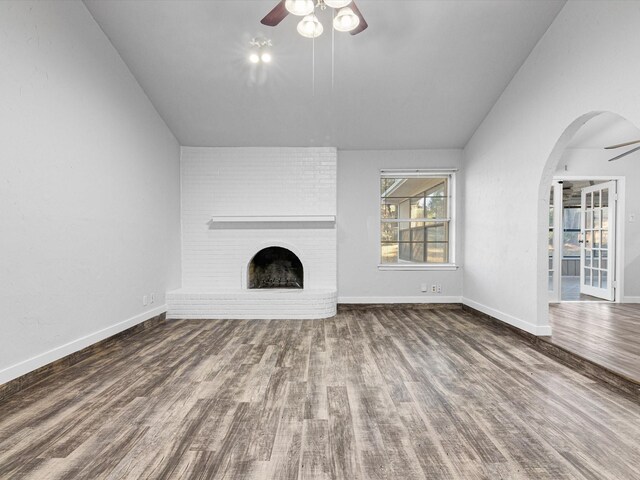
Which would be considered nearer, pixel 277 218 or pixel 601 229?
pixel 277 218

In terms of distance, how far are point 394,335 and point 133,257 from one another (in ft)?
10.1

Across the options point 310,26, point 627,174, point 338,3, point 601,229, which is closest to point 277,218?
point 310,26

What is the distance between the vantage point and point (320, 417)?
78.0 inches

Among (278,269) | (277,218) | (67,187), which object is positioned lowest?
(278,269)

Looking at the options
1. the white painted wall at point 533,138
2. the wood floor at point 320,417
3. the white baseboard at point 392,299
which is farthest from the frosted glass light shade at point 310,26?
the white baseboard at point 392,299

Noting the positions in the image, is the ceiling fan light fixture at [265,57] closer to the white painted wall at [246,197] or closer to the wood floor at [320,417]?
the white painted wall at [246,197]

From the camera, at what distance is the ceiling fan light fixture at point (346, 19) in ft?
7.68

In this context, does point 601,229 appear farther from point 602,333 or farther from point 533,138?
point 533,138

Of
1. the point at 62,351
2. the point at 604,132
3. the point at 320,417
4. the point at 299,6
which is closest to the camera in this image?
the point at 320,417

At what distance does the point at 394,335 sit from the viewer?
3.79 meters

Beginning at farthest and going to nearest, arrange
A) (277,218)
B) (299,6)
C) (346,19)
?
(277,218) → (346,19) → (299,6)

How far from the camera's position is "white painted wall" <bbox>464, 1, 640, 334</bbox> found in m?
2.54

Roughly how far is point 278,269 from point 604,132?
17.6ft

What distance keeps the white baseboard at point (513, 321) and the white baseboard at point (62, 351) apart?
4285 mm
